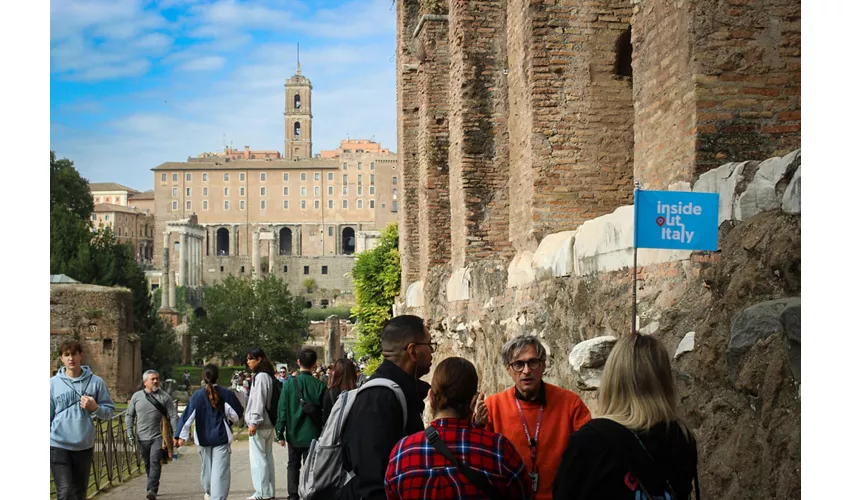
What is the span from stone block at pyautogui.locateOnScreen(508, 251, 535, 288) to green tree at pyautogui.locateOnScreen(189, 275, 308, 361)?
61.9 metres

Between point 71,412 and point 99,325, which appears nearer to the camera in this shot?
point 71,412

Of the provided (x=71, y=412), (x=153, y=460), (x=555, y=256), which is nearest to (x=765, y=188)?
(x=555, y=256)

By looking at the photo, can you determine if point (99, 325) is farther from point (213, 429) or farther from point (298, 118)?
point (298, 118)

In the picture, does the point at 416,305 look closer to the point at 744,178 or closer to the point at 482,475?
the point at 744,178

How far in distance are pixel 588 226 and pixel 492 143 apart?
6.54 meters

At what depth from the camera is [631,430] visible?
3.78 metres

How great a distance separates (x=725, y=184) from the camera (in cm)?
612

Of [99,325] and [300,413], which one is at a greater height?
[300,413]

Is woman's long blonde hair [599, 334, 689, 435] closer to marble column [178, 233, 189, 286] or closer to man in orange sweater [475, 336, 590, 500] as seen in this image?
man in orange sweater [475, 336, 590, 500]

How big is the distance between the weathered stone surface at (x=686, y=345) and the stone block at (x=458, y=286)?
8005 millimetres

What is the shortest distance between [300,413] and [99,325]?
84.3 ft

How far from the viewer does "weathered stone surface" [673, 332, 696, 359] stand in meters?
5.98

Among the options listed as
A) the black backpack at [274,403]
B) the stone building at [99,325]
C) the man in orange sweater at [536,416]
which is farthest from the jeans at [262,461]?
the stone building at [99,325]

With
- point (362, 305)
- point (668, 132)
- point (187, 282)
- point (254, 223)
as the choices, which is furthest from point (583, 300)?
point (254, 223)
